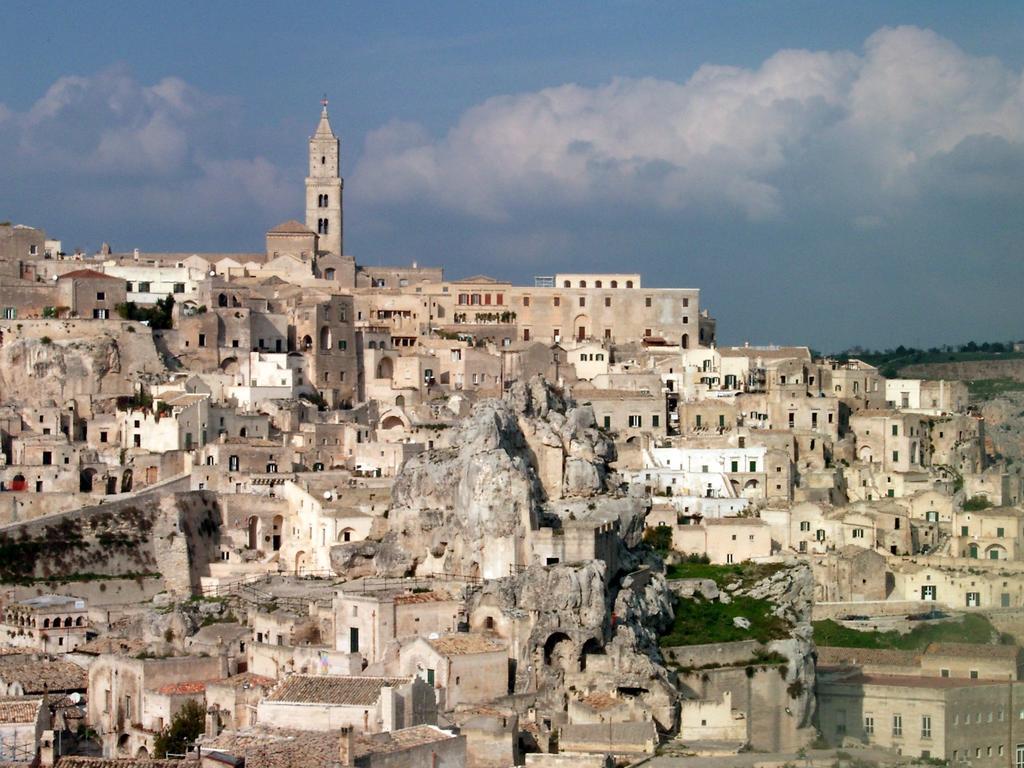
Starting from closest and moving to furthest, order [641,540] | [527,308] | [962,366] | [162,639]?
[162,639]
[641,540]
[527,308]
[962,366]

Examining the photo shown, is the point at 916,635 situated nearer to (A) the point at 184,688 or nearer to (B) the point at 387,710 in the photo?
(A) the point at 184,688

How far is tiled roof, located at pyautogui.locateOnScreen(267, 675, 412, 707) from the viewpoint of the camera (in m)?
34.2

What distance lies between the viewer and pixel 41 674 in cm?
4397

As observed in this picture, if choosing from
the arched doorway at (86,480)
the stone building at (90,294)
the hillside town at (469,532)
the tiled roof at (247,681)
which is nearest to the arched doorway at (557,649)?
the hillside town at (469,532)

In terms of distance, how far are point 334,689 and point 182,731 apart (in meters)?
5.08

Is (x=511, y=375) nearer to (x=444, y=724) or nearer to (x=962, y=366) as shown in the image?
(x=962, y=366)

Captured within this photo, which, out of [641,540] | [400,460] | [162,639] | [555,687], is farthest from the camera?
[400,460]

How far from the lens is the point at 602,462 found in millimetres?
49750

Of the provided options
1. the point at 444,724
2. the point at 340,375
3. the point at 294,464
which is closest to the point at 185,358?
the point at 340,375

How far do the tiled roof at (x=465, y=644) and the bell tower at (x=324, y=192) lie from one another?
42.5m

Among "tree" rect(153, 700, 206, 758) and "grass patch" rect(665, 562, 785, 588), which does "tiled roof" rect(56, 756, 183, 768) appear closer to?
"tree" rect(153, 700, 206, 758)

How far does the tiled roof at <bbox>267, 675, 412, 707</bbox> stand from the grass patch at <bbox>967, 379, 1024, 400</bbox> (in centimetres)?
3686

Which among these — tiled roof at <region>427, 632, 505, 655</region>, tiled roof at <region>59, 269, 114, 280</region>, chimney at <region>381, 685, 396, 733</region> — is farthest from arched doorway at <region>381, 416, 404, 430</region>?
chimney at <region>381, 685, 396, 733</region>

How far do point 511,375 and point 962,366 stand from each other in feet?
76.8
